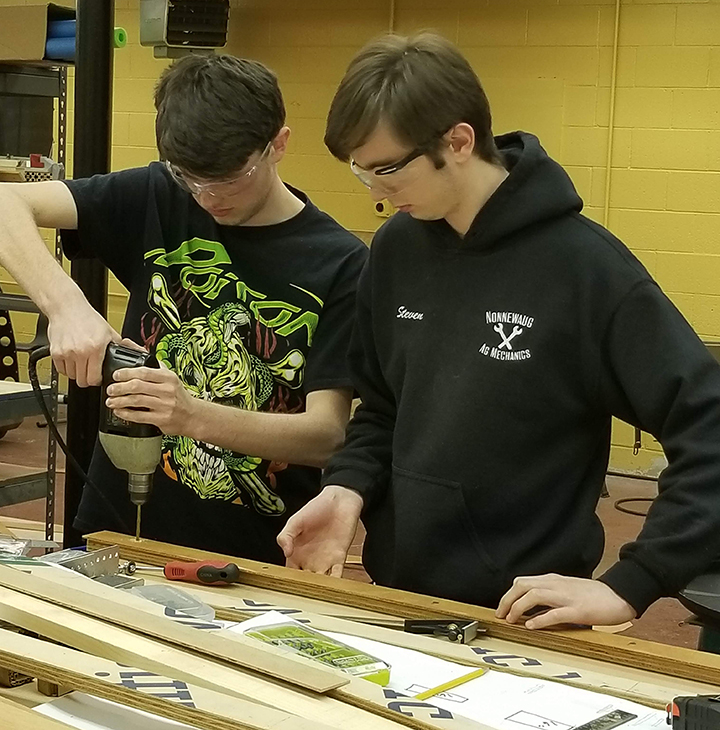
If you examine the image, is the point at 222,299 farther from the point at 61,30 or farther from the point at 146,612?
the point at 61,30

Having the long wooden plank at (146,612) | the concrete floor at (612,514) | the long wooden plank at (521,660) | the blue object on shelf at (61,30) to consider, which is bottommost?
the concrete floor at (612,514)

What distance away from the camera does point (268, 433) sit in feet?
5.76

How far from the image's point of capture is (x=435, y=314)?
1610mm

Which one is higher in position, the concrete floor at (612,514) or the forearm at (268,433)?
the forearm at (268,433)

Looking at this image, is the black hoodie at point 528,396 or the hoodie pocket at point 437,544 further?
the hoodie pocket at point 437,544

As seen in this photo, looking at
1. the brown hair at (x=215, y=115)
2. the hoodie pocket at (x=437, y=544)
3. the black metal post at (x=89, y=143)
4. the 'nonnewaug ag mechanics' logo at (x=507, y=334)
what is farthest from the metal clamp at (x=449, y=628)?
the black metal post at (x=89, y=143)

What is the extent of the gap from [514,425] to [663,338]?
243mm

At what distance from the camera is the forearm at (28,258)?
1.79 meters

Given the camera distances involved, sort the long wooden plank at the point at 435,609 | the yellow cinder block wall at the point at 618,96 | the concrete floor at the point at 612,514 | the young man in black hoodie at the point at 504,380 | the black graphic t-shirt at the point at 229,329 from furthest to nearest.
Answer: the yellow cinder block wall at the point at 618,96, the concrete floor at the point at 612,514, the black graphic t-shirt at the point at 229,329, the young man in black hoodie at the point at 504,380, the long wooden plank at the point at 435,609

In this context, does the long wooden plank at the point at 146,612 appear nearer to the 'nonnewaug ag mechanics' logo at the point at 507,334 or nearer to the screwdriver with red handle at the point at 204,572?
A: the screwdriver with red handle at the point at 204,572

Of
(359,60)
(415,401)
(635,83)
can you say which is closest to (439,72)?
(359,60)

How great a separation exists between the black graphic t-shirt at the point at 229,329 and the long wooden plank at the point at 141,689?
0.67 meters

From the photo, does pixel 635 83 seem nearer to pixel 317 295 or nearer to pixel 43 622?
pixel 317 295

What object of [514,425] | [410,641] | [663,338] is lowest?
[410,641]
